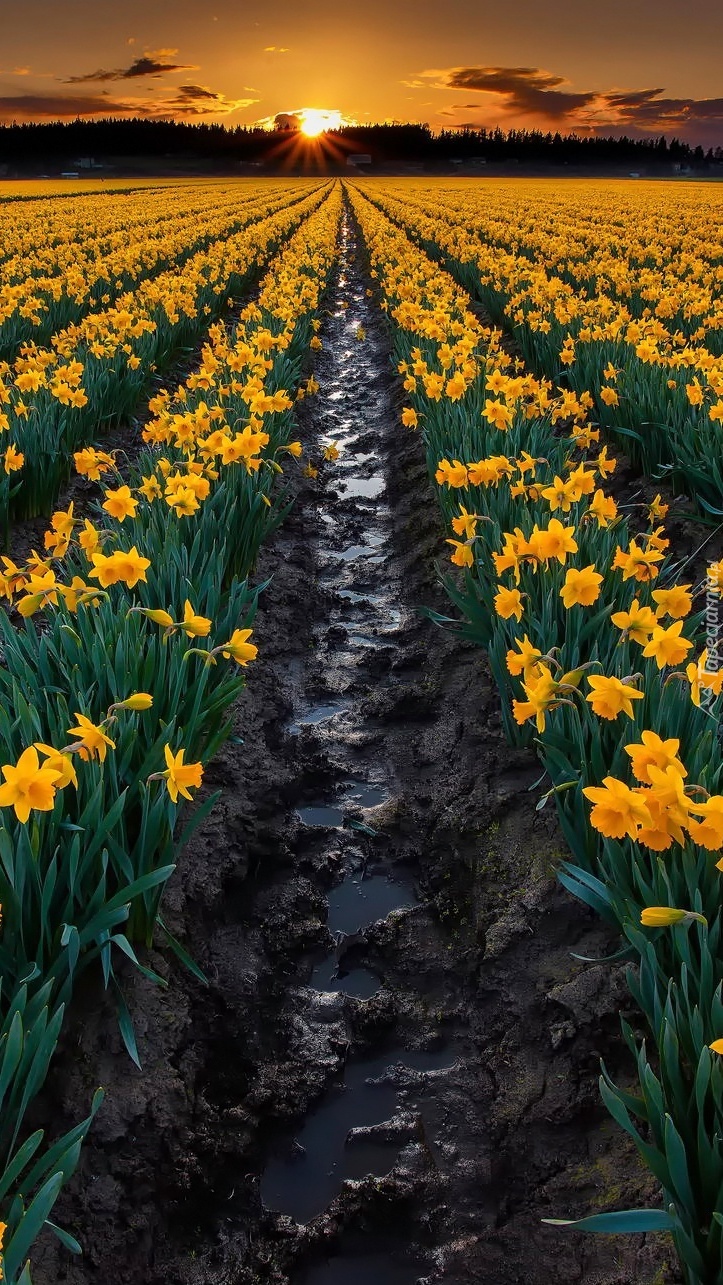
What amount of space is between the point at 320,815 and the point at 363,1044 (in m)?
1.04

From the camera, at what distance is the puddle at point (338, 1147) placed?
212 centimetres

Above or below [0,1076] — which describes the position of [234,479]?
above

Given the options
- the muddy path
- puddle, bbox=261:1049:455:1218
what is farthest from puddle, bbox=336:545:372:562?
puddle, bbox=261:1049:455:1218

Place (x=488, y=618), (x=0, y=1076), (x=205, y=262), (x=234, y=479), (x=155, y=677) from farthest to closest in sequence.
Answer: (x=205, y=262)
(x=234, y=479)
(x=488, y=618)
(x=155, y=677)
(x=0, y=1076)

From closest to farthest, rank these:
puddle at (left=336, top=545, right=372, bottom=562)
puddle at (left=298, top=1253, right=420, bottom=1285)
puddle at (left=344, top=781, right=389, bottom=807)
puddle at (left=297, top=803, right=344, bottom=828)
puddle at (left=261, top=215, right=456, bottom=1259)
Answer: puddle at (left=298, top=1253, right=420, bottom=1285) → puddle at (left=261, top=215, right=456, bottom=1259) → puddle at (left=297, top=803, right=344, bottom=828) → puddle at (left=344, top=781, right=389, bottom=807) → puddle at (left=336, top=545, right=372, bottom=562)

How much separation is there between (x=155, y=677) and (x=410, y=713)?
1.56 meters

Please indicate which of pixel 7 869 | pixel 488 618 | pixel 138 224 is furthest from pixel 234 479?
pixel 138 224

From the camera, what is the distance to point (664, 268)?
14.0 metres

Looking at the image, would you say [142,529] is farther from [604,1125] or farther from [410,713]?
[604,1125]

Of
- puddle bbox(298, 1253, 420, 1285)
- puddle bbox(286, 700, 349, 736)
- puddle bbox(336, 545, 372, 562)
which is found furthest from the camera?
puddle bbox(336, 545, 372, 562)

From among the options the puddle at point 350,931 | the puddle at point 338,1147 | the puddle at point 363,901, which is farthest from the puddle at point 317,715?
the puddle at point 338,1147

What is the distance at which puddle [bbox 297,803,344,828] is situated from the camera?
3371 millimetres

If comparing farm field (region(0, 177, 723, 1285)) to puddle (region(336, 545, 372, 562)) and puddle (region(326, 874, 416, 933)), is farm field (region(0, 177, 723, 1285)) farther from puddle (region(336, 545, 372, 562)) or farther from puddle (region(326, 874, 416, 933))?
puddle (region(336, 545, 372, 562))

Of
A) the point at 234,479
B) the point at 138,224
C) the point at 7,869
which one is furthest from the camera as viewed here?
the point at 138,224
